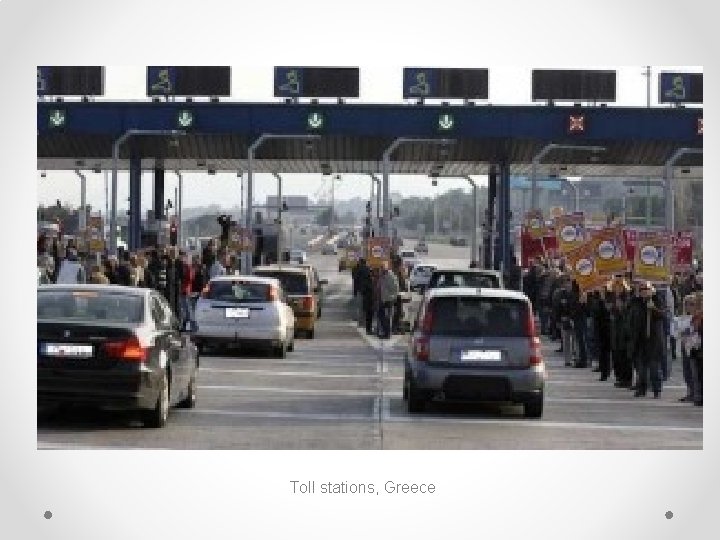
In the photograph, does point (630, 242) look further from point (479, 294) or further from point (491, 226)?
point (491, 226)

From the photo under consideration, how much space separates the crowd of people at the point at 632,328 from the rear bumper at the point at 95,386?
28.0 feet

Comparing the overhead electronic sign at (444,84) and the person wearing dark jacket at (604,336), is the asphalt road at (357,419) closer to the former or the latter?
the person wearing dark jacket at (604,336)

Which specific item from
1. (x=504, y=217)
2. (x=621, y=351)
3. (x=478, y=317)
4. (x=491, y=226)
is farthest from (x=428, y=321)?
(x=491, y=226)

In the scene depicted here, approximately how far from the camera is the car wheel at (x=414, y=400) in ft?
63.3

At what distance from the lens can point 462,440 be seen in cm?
1683

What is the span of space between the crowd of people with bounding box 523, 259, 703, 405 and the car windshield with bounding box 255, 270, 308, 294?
16.4ft

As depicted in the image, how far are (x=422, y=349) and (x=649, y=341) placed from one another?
5281 millimetres

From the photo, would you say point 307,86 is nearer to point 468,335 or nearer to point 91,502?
point 468,335

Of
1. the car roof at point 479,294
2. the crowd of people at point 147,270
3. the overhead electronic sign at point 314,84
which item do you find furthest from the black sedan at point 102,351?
the overhead electronic sign at point 314,84

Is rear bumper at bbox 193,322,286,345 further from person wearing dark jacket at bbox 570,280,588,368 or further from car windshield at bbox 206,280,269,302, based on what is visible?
person wearing dark jacket at bbox 570,280,588,368

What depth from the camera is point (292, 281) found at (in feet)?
116

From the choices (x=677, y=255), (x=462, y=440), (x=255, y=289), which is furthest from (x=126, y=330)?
(x=677, y=255)

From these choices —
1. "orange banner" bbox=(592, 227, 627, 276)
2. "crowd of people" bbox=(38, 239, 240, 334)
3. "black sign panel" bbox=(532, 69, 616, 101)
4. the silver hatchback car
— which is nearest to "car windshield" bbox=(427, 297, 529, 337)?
the silver hatchback car

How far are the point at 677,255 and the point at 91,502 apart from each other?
24265 millimetres
